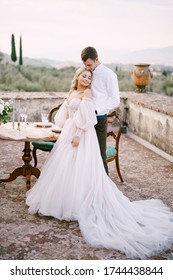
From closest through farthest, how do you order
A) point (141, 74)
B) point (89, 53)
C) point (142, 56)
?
1. point (89, 53)
2. point (141, 74)
3. point (142, 56)

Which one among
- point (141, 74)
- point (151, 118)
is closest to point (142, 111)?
point (151, 118)

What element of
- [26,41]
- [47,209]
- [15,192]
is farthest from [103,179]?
[26,41]

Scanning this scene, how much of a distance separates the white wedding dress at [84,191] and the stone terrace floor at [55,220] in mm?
146

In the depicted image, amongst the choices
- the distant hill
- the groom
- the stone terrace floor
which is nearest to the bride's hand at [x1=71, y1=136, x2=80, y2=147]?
the groom

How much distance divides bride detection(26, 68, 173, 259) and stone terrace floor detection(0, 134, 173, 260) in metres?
0.15

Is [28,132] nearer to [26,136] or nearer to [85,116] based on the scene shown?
[26,136]

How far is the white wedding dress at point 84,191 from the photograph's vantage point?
3.51 meters

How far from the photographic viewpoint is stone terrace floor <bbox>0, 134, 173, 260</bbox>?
304 cm

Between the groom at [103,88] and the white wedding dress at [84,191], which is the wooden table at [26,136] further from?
the groom at [103,88]

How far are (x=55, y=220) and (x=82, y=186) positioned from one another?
399mm

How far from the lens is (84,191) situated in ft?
12.1

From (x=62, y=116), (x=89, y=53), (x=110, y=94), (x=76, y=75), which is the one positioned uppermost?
(x=89, y=53)
